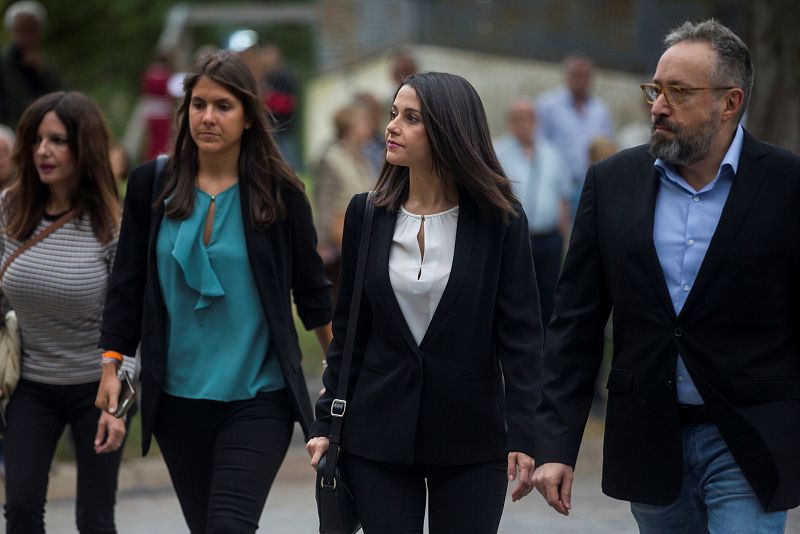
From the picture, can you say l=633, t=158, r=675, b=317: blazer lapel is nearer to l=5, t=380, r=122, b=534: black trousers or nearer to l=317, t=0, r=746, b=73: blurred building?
l=5, t=380, r=122, b=534: black trousers

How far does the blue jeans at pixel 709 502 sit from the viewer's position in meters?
4.05

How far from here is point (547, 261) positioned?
34.9 ft

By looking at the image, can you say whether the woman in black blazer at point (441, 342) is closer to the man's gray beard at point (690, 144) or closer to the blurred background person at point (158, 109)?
the man's gray beard at point (690, 144)

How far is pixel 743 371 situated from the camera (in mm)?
4090

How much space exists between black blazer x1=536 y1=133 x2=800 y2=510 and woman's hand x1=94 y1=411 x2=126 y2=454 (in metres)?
1.76

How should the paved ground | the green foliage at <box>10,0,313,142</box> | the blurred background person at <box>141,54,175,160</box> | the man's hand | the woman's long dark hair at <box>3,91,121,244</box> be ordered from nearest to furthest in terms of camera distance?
the man's hand → the woman's long dark hair at <box>3,91,121,244</box> → the paved ground → the blurred background person at <box>141,54,175,160</box> → the green foliage at <box>10,0,313,142</box>

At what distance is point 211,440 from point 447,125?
4.82 ft

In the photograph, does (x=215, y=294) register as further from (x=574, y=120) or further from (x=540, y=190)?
(x=574, y=120)

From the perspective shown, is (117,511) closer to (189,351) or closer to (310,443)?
(189,351)

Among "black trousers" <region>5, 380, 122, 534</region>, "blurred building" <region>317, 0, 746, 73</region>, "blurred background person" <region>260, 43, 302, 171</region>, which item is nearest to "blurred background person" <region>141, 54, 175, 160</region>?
"blurred background person" <region>260, 43, 302, 171</region>

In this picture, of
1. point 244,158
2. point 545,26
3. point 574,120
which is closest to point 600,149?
point 574,120

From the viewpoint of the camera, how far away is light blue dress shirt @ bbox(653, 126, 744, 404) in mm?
4152

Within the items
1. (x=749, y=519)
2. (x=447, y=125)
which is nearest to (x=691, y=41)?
(x=447, y=125)

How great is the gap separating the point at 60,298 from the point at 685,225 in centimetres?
258
